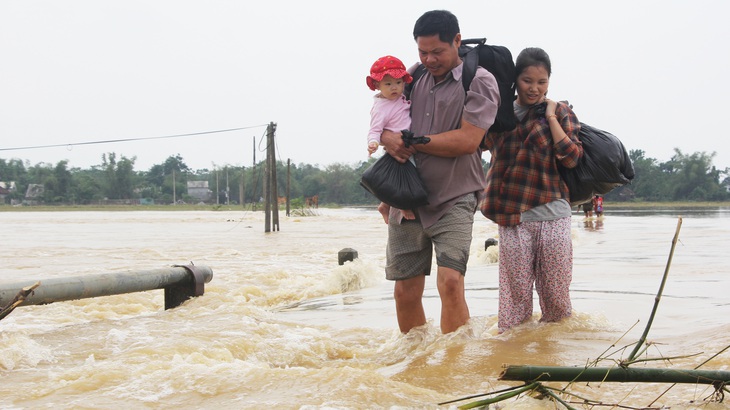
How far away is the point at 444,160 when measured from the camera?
3.68 m

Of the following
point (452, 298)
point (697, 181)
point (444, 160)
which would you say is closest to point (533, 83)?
point (444, 160)

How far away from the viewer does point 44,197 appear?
101 meters

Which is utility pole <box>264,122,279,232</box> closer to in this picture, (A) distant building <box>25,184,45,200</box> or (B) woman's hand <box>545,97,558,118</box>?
(B) woman's hand <box>545,97,558,118</box>

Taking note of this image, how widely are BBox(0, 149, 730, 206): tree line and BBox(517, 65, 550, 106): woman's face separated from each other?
79242 millimetres

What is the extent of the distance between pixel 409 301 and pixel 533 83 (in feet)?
4.32

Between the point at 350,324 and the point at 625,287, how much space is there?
2711mm

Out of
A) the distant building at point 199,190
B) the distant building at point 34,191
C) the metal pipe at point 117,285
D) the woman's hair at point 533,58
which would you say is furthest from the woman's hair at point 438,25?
the distant building at point 199,190

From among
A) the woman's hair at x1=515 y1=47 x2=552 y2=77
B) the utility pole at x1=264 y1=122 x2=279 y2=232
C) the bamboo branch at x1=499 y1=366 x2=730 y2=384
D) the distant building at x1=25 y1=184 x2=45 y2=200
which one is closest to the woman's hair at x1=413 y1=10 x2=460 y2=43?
the woman's hair at x1=515 y1=47 x2=552 y2=77

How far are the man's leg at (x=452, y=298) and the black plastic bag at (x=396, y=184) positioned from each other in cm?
37

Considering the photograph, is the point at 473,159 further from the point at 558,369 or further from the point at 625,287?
the point at 625,287

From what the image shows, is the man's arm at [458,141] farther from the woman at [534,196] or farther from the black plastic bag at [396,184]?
the woman at [534,196]

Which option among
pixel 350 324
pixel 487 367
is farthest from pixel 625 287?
pixel 487 367

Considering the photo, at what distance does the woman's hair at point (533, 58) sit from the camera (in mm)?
3758

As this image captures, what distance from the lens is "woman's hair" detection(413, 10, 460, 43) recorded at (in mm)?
3564
